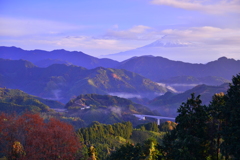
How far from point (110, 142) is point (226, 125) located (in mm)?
44677

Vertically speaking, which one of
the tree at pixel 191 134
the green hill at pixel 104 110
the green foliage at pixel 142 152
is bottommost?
the green hill at pixel 104 110

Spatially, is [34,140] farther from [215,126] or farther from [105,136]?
[105,136]

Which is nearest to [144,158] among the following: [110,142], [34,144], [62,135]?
[62,135]

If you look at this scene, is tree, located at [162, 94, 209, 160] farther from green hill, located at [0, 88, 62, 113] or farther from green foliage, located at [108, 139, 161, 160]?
green hill, located at [0, 88, 62, 113]

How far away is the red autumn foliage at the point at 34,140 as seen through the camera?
24.0 m

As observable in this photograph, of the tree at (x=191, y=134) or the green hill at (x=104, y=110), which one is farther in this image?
the green hill at (x=104, y=110)

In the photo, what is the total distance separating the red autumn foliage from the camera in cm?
2395

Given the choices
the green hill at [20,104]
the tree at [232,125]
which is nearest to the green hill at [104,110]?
the green hill at [20,104]

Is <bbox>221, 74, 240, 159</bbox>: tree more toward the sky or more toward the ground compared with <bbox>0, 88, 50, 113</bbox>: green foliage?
more toward the sky

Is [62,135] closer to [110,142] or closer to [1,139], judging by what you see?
[1,139]

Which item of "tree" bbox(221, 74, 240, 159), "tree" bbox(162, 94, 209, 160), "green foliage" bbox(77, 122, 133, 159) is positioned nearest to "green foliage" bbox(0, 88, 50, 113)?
"green foliage" bbox(77, 122, 133, 159)

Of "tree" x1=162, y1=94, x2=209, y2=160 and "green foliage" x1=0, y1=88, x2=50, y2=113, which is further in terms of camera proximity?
"green foliage" x1=0, y1=88, x2=50, y2=113

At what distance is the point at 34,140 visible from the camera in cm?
2472

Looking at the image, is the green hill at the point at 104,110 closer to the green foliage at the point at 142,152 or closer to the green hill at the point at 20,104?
the green hill at the point at 20,104
